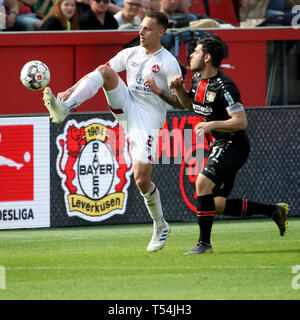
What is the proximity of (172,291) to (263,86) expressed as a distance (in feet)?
28.4

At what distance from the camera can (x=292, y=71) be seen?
15500 mm

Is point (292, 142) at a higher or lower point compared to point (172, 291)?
higher

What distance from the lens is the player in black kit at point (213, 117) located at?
881 centimetres

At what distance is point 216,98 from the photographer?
29.2 ft

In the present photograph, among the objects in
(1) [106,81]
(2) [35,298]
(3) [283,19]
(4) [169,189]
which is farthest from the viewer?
(3) [283,19]

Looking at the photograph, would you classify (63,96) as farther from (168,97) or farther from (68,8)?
(68,8)

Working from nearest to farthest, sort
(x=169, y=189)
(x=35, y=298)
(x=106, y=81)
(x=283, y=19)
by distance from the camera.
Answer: (x=35, y=298)
(x=106, y=81)
(x=169, y=189)
(x=283, y=19)

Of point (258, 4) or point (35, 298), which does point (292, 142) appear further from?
point (35, 298)

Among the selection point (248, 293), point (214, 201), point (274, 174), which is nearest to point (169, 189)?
point (274, 174)

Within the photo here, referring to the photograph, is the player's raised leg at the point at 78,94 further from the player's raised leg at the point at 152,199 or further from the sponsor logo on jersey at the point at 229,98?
the sponsor logo on jersey at the point at 229,98

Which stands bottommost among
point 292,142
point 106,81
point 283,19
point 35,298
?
point 35,298

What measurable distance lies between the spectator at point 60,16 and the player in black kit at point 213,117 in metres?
5.47

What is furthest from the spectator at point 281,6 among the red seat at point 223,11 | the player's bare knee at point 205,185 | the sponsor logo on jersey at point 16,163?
the player's bare knee at point 205,185

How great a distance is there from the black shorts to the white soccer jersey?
87cm
